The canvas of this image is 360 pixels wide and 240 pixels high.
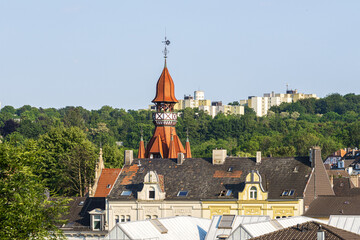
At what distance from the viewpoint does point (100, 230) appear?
98438mm

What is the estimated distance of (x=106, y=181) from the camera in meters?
107

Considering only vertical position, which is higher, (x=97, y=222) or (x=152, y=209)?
(x=152, y=209)

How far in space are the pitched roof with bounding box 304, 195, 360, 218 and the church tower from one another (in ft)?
85.8

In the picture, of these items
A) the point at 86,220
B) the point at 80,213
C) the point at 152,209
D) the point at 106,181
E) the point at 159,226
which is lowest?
the point at 86,220

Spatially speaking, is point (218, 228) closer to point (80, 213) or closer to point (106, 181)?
point (80, 213)

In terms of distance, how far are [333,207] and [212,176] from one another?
47.1 ft

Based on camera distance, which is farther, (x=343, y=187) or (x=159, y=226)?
(x=343, y=187)

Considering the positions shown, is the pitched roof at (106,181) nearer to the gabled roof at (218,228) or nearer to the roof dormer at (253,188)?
the roof dormer at (253,188)

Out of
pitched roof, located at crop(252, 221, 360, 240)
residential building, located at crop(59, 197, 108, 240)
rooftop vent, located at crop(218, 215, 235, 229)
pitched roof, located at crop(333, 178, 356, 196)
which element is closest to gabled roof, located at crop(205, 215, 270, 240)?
rooftop vent, located at crop(218, 215, 235, 229)

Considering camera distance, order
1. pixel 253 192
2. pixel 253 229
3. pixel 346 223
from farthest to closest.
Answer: pixel 253 192, pixel 346 223, pixel 253 229

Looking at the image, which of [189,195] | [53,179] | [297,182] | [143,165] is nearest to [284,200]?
[297,182]

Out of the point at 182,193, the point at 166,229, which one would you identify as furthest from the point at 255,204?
the point at 166,229

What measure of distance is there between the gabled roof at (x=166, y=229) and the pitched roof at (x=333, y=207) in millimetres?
14850

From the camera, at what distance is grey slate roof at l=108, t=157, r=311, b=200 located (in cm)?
9719
